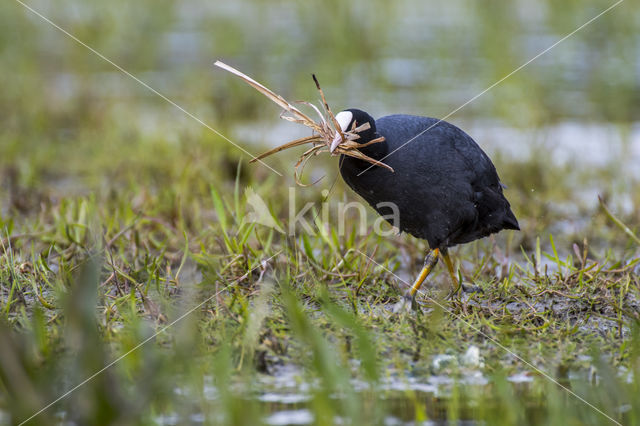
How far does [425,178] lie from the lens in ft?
11.8

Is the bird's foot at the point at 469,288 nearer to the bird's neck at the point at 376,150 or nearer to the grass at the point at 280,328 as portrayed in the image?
the grass at the point at 280,328

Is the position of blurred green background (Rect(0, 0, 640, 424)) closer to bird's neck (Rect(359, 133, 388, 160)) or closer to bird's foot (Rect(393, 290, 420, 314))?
bird's foot (Rect(393, 290, 420, 314))

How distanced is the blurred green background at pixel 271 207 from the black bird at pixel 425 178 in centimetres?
28

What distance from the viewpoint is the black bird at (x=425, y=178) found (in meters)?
3.51

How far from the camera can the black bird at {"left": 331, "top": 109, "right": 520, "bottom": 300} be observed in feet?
11.5

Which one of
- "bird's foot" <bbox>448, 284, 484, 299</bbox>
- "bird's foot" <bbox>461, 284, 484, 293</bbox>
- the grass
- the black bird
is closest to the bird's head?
the black bird

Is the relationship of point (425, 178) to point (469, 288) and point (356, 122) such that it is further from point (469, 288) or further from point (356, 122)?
point (469, 288)

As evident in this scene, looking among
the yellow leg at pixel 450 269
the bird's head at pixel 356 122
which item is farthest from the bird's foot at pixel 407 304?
the bird's head at pixel 356 122

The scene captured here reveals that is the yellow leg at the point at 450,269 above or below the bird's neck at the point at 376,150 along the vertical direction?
below

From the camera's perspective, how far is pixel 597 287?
12.2 ft

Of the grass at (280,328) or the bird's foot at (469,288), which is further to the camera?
the bird's foot at (469,288)

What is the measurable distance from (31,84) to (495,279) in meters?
5.65

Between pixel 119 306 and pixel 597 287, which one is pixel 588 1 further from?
pixel 119 306

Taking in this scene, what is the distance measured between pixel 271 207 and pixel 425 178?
3.08 ft
